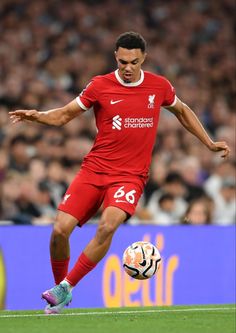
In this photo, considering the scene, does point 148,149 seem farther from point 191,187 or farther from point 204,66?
point 204,66

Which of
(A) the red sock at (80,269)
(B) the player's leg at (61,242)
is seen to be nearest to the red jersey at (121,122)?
(B) the player's leg at (61,242)

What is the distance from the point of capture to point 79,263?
9914mm

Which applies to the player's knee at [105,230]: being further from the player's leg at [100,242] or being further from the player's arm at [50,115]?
the player's arm at [50,115]

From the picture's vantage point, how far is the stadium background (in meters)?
13.8

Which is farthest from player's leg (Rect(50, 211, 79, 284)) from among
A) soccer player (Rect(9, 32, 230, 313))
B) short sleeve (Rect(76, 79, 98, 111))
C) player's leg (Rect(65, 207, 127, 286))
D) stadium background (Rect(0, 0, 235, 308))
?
stadium background (Rect(0, 0, 235, 308))

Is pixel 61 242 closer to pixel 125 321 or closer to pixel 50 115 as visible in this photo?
pixel 125 321

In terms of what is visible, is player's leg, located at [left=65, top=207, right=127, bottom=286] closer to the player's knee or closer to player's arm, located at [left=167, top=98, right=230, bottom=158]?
the player's knee

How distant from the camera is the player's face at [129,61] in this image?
10.0 meters

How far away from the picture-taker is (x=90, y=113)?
17688 millimetres

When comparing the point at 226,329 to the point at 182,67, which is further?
the point at 182,67

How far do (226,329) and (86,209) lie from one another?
185 centimetres

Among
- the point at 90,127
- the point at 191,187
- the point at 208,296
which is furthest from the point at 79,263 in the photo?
the point at 90,127

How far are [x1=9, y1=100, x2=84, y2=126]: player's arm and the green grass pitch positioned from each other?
1629 mm

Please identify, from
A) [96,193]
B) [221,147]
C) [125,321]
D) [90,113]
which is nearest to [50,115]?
[96,193]
